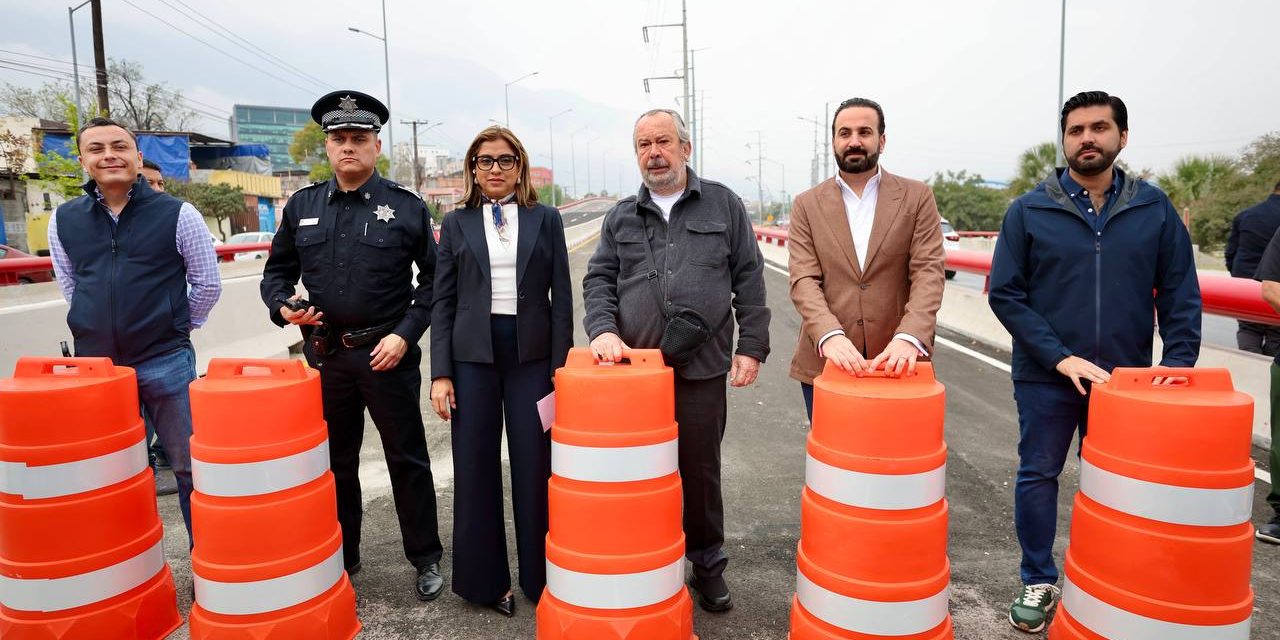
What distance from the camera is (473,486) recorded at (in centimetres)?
350

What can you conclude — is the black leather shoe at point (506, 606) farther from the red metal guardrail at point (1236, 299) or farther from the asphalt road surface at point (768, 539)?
the red metal guardrail at point (1236, 299)

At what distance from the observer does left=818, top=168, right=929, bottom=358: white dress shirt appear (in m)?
3.44

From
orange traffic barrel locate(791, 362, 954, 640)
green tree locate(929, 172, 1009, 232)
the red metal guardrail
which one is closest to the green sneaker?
orange traffic barrel locate(791, 362, 954, 640)

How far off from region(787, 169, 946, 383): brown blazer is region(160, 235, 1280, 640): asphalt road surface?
1166 millimetres

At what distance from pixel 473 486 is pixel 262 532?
0.93 meters

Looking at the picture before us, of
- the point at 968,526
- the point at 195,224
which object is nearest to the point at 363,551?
the point at 195,224

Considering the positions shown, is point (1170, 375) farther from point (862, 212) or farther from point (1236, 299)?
point (1236, 299)

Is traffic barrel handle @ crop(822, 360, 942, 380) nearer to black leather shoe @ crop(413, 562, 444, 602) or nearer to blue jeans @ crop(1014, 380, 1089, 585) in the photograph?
blue jeans @ crop(1014, 380, 1089, 585)

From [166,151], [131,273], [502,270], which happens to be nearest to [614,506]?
[502,270]

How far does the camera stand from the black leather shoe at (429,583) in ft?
11.7

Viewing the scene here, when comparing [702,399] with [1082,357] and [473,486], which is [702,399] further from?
[1082,357]

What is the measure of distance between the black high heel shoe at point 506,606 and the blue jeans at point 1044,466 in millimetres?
2291

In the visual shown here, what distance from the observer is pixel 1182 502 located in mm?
2434

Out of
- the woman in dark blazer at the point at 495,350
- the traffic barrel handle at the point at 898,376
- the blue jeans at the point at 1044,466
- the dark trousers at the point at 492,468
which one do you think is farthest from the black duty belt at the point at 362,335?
the blue jeans at the point at 1044,466
